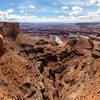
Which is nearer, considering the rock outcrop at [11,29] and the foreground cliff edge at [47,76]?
the foreground cliff edge at [47,76]

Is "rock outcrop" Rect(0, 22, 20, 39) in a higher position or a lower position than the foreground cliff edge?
higher

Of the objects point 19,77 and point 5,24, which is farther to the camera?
point 5,24

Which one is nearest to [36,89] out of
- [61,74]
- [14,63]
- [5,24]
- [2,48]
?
[14,63]

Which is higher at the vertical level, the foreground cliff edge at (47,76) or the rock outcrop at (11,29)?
the rock outcrop at (11,29)

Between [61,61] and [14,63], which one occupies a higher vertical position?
[14,63]

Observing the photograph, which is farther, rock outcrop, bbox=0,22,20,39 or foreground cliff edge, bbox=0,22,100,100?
rock outcrop, bbox=0,22,20,39

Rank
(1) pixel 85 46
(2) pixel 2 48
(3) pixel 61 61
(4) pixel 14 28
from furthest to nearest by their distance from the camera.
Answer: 1. (1) pixel 85 46
2. (4) pixel 14 28
3. (3) pixel 61 61
4. (2) pixel 2 48

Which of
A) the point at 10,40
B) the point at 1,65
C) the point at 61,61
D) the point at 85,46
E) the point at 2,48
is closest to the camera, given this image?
the point at 1,65

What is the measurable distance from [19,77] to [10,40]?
24.0m

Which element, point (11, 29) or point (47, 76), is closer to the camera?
point (47, 76)

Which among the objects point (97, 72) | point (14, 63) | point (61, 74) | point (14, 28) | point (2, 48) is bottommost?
point (61, 74)

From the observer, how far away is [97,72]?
20.0 meters

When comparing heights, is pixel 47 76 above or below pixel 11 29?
below

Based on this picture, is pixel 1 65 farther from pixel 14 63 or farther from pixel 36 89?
pixel 36 89
